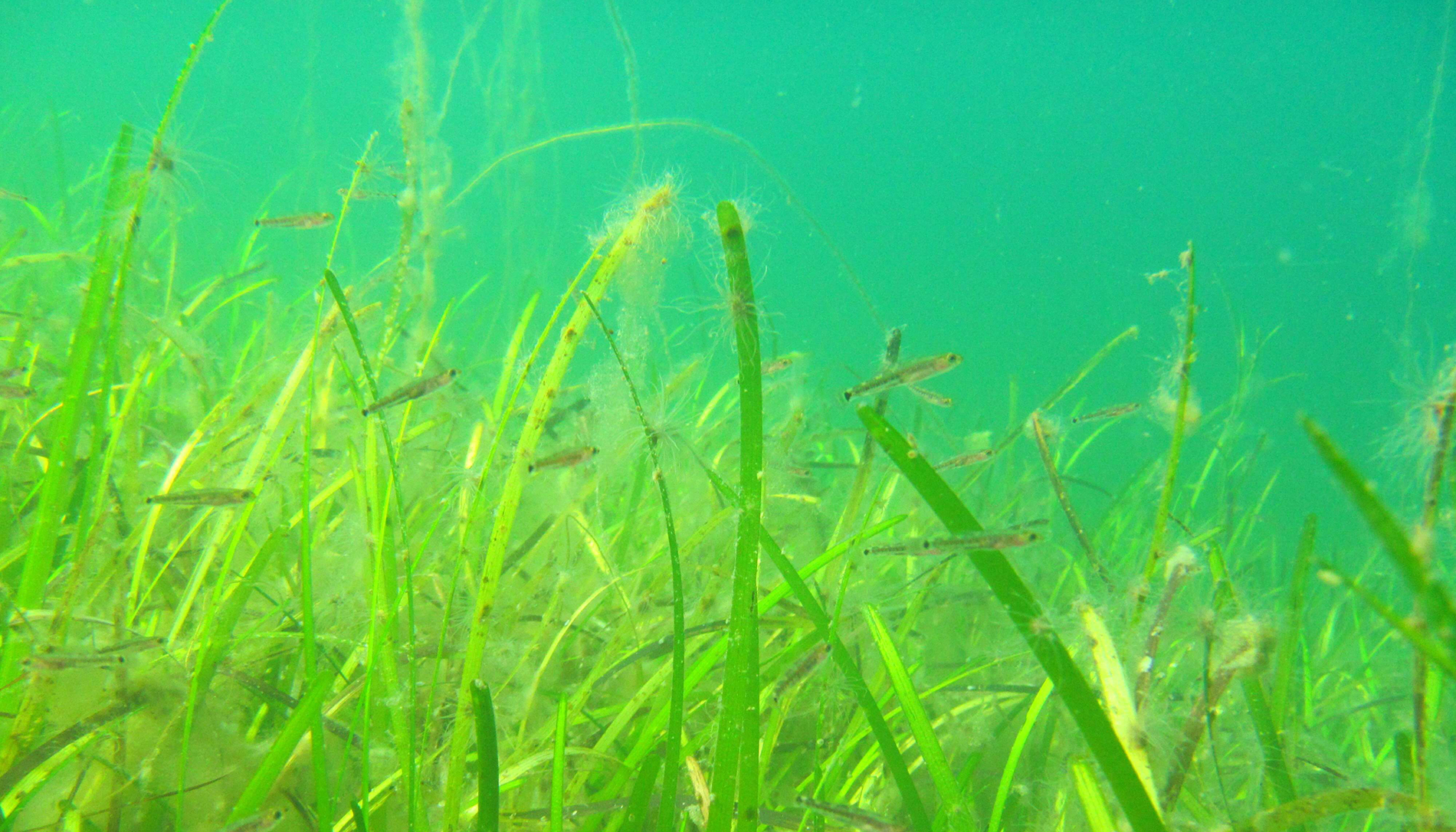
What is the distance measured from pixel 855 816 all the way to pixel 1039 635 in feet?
1.72

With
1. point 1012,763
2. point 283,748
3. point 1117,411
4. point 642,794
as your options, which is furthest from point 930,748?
point 1117,411

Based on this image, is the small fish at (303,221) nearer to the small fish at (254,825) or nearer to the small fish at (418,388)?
the small fish at (418,388)

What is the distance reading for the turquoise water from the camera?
4950 cm

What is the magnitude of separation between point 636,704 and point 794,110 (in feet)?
270

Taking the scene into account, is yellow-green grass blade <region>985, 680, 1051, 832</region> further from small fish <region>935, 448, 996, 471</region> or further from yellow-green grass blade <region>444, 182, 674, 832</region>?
yellow-green grass blade <region>444, 182, 674, 832</region>

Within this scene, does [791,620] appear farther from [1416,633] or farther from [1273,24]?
[1273,24]

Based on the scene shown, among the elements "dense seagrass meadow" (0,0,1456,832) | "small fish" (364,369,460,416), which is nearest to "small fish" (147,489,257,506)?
"dense seagrass meadow" (0,0,1456,832)

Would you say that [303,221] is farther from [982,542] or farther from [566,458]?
[982,542]

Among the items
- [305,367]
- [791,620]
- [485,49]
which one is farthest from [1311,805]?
[485,49]

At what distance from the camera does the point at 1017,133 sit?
71875 millimetres

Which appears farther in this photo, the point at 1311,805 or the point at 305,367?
the point at 305,367

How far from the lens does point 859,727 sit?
6.59ft

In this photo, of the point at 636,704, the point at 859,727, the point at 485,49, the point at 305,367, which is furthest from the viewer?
the point at 485,49

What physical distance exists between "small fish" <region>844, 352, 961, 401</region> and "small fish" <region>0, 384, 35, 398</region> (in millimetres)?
2451
